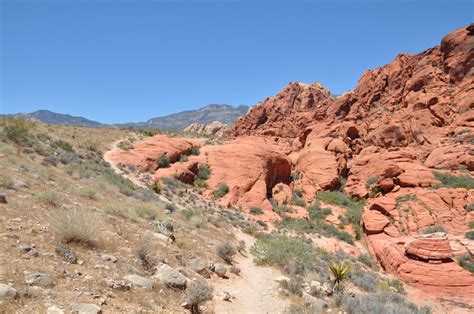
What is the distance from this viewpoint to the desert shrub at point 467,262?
1421 cm

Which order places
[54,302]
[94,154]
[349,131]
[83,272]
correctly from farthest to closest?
[349,131]
[94,154]
[83,272]
[54,302]

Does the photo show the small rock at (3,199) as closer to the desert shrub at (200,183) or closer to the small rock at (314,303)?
the small rock at (314,303)

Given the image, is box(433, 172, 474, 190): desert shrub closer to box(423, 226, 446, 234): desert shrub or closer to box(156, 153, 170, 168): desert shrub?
box(423, 226, 446, 234): desert shrub

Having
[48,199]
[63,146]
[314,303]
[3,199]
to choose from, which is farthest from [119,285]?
[63,146]

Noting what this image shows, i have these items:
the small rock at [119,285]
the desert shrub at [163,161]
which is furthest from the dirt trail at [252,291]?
the desert shrub at [163,161]

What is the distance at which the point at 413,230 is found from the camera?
735 inches

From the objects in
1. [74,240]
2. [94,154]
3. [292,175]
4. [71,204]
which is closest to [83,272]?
[74,240]

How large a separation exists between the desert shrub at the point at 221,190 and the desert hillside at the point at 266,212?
8 centimetres

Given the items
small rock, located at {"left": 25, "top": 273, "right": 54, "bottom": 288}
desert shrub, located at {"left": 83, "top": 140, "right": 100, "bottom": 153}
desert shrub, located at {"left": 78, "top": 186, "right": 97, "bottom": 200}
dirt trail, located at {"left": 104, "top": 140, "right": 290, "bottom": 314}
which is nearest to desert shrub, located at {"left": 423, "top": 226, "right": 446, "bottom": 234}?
dirt trail, located at {"left": 104, "top": 140, "right": 290, "bottom": 314}

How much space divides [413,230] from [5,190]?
64.1ft

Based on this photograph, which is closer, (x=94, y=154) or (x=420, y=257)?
(x=420, y=257)

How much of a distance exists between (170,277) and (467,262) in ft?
47.3

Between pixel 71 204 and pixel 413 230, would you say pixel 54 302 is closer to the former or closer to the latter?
pixel 71 204

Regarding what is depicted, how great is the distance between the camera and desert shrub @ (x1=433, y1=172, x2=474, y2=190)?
22427 millimetres
